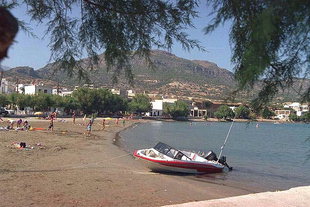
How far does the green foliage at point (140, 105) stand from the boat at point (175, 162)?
101530 mm

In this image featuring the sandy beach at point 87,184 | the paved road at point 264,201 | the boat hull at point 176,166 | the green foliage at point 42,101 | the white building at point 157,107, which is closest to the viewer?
the paved road at point 264,201

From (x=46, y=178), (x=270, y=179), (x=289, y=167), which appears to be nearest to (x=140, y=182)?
(x=46, y=178)

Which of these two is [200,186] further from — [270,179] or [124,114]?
[124,114]

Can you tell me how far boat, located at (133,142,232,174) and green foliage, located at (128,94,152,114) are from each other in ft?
333

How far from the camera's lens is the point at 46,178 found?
48.0 ft

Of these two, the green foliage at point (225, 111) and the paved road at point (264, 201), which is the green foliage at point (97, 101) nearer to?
the green foliage at point (225, 111)

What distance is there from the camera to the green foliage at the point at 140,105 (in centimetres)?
12444

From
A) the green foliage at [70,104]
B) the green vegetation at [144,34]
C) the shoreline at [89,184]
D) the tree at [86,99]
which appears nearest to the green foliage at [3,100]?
the green foliage at [70,104]

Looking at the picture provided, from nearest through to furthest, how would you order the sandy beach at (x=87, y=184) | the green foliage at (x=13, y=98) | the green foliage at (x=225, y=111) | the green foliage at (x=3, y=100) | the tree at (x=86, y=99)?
the green foliage at (x=225, y=111) → the sandy beach at (x=87, y=184) → the green foliage at (x=3, y=100) → the green foliage at (x=13, y=98) → the tree at (x=86, y=99)

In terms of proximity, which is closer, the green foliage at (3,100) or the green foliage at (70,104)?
the green foliage at (3,100)

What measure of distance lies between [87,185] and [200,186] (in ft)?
17.8

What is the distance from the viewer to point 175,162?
1927 cm

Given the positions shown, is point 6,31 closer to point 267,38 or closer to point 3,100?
point 267,38

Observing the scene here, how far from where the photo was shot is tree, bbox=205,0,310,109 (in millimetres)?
2744
